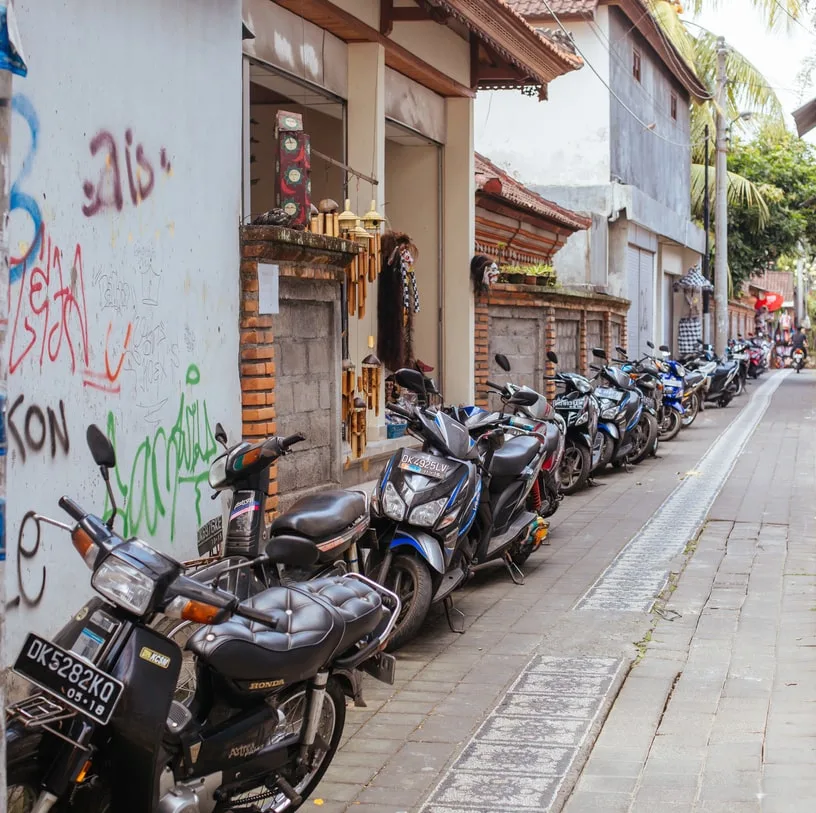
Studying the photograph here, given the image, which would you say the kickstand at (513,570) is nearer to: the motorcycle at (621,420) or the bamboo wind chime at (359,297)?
the bamboo wind chime at (359,297)

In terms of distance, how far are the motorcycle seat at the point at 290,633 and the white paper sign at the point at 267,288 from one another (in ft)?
10.9

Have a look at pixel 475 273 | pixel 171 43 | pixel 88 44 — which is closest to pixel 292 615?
pixel 88 44

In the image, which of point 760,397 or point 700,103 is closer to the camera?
point 760,397

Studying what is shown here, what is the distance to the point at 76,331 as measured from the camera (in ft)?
18.5

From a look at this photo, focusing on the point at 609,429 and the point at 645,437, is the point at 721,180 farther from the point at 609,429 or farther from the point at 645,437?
the point at 609,429

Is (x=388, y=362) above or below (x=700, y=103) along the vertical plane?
below

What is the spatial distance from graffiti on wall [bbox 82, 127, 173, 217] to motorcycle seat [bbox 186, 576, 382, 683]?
236 cm

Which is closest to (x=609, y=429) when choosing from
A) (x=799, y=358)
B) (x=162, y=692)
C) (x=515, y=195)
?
(x=515, y=195)

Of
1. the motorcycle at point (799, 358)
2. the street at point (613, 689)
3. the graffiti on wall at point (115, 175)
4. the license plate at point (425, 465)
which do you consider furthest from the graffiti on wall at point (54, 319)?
the motorcycle at point (799, 358)

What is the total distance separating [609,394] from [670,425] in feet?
14.9

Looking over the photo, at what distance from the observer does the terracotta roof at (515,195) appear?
50.0 feet

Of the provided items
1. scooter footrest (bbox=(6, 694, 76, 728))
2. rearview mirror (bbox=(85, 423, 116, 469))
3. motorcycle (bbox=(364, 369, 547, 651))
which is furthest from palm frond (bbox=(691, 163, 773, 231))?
scooter footrest (bbox=(6, 694, 76, 728))

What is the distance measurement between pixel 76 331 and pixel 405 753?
2389mm

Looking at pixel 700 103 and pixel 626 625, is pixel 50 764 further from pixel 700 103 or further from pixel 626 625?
pixel 700 103
